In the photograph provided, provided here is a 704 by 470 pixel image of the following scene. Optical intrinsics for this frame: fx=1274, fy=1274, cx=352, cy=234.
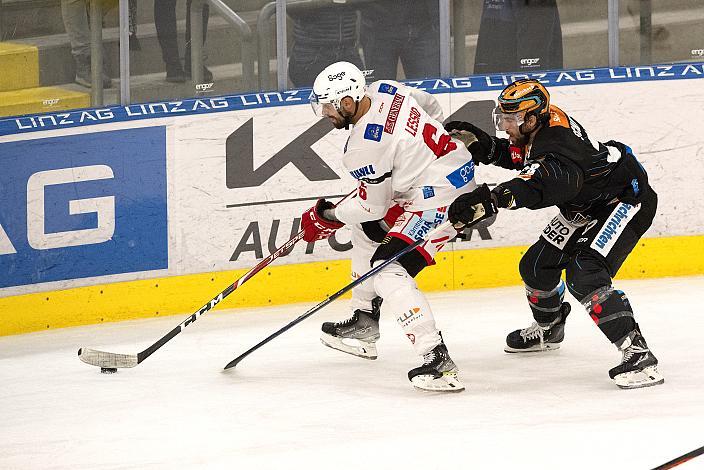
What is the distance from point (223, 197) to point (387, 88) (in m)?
1.89

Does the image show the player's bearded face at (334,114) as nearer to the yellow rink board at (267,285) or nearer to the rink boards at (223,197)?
the rink boards at (223,197)

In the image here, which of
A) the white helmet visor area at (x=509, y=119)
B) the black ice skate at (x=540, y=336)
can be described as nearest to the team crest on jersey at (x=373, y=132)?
the white helmet visor area at (x=509, y=119)

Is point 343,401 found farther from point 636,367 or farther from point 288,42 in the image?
point 288,42

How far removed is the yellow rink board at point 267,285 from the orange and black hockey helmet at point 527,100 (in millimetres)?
2183

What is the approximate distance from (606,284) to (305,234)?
136 centimetres

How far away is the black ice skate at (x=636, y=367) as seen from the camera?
483 centimetres

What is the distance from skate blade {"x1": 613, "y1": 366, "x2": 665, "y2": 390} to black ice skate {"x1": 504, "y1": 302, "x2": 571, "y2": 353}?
750 millimetres

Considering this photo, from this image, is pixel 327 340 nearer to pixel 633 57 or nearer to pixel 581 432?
pixel 581 432

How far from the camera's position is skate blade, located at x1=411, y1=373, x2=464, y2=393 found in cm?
489

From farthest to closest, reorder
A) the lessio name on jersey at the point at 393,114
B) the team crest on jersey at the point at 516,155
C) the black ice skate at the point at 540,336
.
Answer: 1. the black ice skate at the point at 540,336
2. the team crest on jersey at the point at 516,155
3. the lessio name on jersey at the point at 393,114

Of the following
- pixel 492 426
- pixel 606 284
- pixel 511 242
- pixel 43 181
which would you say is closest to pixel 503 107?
pixel 606 284

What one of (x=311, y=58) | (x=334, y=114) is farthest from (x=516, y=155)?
(x=311, y=58)

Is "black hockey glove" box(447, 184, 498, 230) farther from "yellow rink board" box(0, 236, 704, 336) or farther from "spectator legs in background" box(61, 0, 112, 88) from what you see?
"spectator legs in background" box(61, 0, 112, 88)

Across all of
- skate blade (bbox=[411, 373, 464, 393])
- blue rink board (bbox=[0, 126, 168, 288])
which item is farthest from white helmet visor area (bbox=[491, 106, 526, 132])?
blue rink board (bbox=[0, 126, 168, 288])
